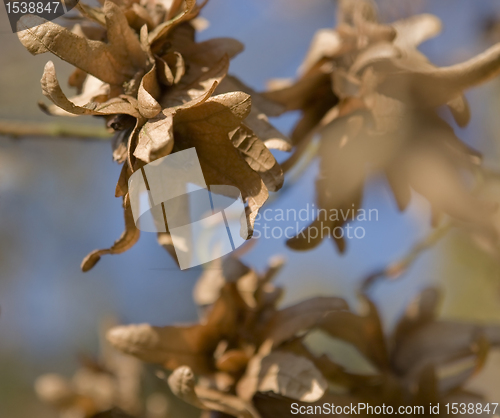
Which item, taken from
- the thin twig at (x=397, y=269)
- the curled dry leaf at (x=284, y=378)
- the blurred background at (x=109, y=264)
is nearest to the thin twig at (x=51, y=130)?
the blurred background at (x=109, y=264)

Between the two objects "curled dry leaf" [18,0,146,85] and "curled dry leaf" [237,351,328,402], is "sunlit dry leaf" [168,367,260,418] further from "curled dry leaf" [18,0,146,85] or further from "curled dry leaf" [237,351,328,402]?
"curled dry leaf" [18,0,146,85]

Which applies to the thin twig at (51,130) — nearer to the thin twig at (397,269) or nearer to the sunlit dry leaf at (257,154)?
the sunlit dry leaf at (257,154)

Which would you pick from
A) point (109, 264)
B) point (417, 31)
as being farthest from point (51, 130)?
point (417, 31)

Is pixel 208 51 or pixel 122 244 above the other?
pixel 208 51

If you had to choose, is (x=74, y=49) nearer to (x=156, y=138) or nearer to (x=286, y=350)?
(x=156, y=138)

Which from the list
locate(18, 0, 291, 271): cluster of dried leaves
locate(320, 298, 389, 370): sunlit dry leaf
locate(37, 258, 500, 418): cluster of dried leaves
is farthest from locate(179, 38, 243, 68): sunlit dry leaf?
locate(320, 298, 389, 370): sunlit dry leaf

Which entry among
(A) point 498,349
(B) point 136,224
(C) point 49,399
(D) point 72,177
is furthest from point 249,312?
(D) point 72,177

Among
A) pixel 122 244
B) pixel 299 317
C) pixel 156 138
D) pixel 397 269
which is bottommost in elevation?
pixel 397 269

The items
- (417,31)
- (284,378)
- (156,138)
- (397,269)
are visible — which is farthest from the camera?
(397,269)
